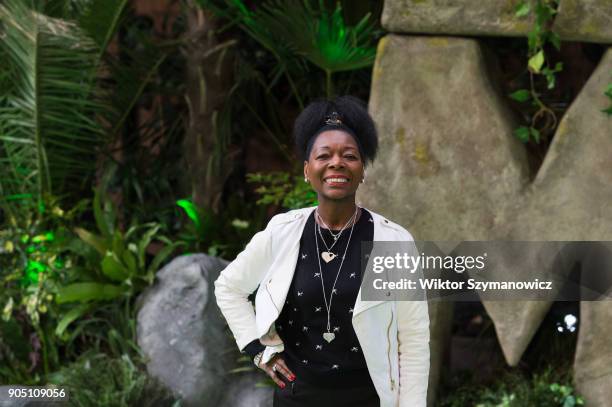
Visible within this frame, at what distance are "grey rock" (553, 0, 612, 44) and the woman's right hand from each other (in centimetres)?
192

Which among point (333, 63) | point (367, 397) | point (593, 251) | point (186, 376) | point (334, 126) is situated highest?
point (333, 63)

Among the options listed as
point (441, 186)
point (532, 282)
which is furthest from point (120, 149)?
point (532, 282)

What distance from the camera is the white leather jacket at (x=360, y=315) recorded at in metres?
2.78

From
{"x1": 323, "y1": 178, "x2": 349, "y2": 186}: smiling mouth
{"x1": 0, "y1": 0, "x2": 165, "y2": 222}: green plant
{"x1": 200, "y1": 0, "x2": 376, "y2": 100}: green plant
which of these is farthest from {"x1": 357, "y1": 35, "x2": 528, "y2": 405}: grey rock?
{"x1": 0, "y1": 0, "x2": 165, "y2": 222}: green plant

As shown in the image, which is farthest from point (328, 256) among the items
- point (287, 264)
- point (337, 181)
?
point (337, 181)

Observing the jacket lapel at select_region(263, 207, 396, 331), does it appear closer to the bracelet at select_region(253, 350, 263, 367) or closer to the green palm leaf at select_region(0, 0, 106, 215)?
the bracelet at select_region(253, 350, 263, 367)

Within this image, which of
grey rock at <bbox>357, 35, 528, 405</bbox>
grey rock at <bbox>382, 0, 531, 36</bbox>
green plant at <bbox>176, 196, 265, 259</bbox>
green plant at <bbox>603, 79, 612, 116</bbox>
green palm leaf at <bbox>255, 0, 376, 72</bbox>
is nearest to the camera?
green plant at <bbox>603, 79, 612, 116</bbox>

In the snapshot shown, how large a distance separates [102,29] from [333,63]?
1360mm

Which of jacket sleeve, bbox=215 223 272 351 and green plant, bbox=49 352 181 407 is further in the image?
green plant, bbox=49 352 181 407

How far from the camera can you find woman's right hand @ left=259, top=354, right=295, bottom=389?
2906 millimetres

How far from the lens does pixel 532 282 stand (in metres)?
4.14

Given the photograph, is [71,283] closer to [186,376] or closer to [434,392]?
[186,376]

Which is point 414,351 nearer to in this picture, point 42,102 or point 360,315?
point 360,315

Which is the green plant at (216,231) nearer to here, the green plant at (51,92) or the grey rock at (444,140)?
the green plant at (51,92)
